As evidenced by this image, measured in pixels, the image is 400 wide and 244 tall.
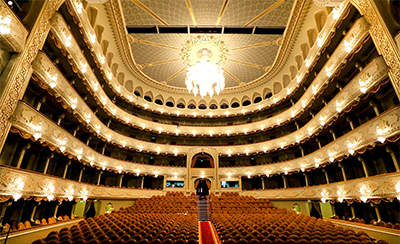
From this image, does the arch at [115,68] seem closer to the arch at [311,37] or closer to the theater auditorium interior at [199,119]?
the theater auditorium interior at [199,119]

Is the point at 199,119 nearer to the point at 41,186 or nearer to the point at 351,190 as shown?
the point at 351,190

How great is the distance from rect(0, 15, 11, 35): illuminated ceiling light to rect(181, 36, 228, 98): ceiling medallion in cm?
868

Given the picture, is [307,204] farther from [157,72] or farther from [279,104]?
[157,72]

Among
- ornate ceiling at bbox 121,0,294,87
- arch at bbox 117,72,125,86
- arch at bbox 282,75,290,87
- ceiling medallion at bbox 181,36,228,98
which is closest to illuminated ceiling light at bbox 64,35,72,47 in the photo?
ornate ceiling at bbox 121,0,294,87

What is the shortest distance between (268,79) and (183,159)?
12813mm

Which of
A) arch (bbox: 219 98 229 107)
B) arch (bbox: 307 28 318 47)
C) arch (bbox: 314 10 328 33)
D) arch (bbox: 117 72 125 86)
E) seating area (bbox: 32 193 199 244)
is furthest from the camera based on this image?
arch (bbox: 219 98 229 107)

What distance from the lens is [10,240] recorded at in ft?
21.7

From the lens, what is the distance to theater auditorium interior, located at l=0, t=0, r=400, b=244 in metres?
6.21

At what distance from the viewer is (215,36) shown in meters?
14.3

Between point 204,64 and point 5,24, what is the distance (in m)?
9.47

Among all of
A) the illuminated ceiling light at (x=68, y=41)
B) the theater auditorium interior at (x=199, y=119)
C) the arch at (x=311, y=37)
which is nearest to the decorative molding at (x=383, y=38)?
the theater auditorium interior at (x=199, y=119)

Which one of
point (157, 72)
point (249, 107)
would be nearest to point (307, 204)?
point (249, 107)

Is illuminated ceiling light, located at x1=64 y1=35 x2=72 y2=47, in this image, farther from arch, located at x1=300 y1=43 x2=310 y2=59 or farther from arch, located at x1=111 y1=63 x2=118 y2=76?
arch, located at x1=300 y1=43 x2=310 y2=59

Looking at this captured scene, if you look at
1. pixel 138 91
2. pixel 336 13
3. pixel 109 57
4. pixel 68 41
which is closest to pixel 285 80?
pixel 336 13
